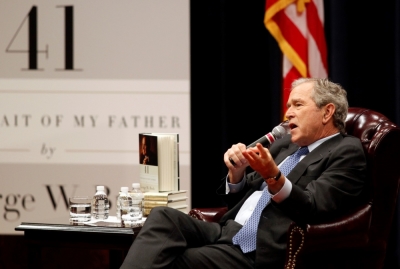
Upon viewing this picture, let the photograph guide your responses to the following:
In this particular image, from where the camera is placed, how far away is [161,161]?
312cm

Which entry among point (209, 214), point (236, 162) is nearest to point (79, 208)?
point (209, 214)

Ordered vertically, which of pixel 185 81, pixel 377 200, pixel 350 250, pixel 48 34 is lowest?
pixel 350 250

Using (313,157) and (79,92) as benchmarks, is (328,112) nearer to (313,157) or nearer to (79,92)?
(313,157)

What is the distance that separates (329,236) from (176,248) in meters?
0.58

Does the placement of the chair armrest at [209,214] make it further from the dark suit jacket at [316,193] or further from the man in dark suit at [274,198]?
the dark suit jacket at [316,193]

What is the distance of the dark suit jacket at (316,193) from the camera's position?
2.54 metres

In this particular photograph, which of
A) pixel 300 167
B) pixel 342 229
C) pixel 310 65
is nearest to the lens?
pixel 342 229

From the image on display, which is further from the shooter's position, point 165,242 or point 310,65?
point 310,65

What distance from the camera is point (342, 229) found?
8.37 ft

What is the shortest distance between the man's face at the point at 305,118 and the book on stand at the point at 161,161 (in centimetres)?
57

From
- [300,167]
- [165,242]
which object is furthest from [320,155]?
[165,242]

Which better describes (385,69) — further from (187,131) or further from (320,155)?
(320,155)

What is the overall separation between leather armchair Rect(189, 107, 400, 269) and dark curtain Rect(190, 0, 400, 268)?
1390mm

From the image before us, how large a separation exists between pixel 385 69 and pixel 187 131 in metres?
1.29
